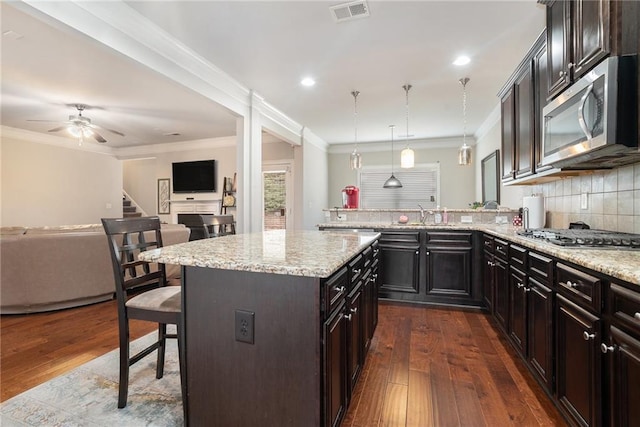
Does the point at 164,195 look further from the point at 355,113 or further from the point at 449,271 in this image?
the point at 449,271

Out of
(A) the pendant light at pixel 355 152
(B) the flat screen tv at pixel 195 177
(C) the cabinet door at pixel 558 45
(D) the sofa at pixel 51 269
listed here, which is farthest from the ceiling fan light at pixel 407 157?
(B) the flat screen tv at pixel 195 177

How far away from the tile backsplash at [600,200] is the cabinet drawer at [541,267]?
2.08 feet

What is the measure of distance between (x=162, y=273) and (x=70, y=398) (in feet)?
2.78

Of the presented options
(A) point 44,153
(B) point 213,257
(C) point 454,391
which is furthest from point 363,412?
(A) point 44,153

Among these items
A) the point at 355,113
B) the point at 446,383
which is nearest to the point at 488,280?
the point at 446,383

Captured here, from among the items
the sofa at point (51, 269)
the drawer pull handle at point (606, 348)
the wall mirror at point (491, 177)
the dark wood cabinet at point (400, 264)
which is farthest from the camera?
the wall mirror at point (491, 177)

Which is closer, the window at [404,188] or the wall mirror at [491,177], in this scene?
the wall mirror at [491,177]

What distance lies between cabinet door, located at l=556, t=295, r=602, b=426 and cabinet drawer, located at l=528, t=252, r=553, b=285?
15cm

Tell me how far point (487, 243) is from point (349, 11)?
2477mm

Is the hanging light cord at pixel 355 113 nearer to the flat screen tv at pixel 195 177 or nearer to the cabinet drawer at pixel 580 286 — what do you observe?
the cabinet drawer at pixel 580 286

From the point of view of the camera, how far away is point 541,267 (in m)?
1.80

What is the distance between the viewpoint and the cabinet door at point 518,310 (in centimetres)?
204

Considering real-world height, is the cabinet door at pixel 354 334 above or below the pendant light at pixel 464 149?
below

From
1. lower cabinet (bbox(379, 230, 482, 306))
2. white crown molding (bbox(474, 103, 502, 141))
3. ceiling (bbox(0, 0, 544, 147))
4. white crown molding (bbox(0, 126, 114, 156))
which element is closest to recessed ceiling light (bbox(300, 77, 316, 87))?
ceiling (bbox(0, 0, 544, 147))
